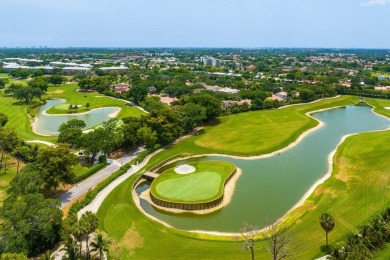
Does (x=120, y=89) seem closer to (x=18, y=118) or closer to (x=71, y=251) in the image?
(x=18, y=118)

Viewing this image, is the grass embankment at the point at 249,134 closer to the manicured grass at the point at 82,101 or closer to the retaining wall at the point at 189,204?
the retaining wall at the point at 189,204

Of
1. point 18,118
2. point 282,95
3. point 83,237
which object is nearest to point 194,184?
point 83,237

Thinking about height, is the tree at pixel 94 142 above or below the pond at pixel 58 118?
above

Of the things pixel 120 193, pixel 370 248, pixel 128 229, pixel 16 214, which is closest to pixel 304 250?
pixel 370 248

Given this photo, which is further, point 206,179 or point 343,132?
point 343,132

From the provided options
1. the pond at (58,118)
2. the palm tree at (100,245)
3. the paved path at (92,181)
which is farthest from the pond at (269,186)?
the pond at (58,118)

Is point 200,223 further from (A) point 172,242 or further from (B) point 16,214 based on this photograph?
(B) point 16,214

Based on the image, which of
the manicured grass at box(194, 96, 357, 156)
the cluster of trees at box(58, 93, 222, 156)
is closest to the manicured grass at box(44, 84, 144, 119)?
the cluster of trees at box(58, 93, 222, 156)
